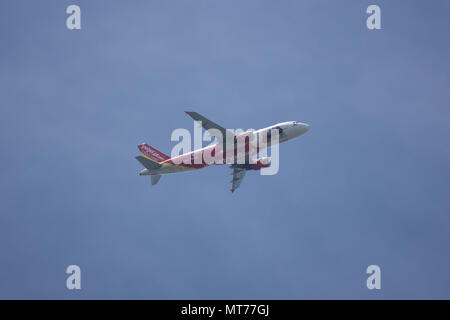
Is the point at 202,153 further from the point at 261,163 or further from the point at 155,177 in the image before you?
the point at 261,163

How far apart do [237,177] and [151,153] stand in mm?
18229

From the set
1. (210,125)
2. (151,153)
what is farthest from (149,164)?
(210,125)

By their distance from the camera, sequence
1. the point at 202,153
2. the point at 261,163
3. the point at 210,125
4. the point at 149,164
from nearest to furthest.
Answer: the point at 210,125 → the point at 149,164 → the point at 202,153 → the point at 261,163

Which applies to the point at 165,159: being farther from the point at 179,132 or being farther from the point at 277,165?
the point at 277,165

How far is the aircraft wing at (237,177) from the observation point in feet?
363

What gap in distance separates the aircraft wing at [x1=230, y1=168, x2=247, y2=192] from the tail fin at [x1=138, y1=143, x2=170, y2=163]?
14853mm

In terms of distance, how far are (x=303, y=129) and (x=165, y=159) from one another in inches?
991

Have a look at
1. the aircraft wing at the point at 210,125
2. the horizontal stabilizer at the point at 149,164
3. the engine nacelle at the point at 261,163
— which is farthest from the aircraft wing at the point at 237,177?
the horizontal stabilizer at the point at 149,164

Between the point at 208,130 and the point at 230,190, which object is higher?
the point at 208,130

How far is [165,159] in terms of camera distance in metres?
103

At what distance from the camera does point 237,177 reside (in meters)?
111
